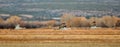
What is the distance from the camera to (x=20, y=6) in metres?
5.48

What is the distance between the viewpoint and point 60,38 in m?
5.48

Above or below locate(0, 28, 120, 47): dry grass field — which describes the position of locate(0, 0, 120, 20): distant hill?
above

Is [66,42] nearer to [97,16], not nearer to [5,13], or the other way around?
[97,16]

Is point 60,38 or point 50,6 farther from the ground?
point 50,6

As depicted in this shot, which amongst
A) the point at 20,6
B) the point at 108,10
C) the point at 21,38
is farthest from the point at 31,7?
the point at 108,10

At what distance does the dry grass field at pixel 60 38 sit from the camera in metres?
5.42

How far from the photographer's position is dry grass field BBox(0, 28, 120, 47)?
5.42 m

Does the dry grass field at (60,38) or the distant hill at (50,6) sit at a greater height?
the distant hill at (50,6)

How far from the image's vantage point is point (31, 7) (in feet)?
18.0

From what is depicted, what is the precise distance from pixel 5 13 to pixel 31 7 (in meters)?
0.51

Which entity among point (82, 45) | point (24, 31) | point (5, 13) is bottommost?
point (82, 45)

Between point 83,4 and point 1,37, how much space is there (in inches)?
67.1

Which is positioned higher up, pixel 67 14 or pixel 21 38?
pixel 67 14

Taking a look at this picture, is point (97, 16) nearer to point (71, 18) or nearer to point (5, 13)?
point (71, 18)
